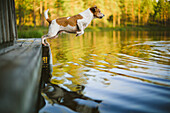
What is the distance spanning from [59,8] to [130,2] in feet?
70.0

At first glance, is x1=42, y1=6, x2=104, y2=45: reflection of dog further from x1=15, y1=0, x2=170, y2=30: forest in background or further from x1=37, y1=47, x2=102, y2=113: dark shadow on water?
x1=15, y1=0, x2=170, y2=30: forest in background

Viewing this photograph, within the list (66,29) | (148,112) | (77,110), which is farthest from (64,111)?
(66,29)

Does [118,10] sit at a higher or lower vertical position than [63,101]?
higher

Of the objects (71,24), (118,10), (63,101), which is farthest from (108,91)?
(118,10)

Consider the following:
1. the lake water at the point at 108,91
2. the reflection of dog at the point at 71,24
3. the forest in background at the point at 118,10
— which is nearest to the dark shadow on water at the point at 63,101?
the lake water at the point at 108,91

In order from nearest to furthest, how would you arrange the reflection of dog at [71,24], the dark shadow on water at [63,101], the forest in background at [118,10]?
the dark shadow on water at [63,101]
the reflection of dog at [71,24]
the forest in background at [118,10]

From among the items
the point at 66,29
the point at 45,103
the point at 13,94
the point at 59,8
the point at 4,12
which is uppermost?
the point at 59,8

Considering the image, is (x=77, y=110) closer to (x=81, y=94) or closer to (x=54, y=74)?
(x=81, y=94)

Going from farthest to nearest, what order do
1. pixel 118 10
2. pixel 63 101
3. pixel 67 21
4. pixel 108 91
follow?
1. pixel 118 10
2. pixel 67 21
3. pixel 108 91
4. pixel 63 101

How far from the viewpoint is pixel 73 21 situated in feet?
19.0

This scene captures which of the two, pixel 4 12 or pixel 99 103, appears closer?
pixel 99 103

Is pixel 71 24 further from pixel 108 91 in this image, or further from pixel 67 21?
pixel 108 91

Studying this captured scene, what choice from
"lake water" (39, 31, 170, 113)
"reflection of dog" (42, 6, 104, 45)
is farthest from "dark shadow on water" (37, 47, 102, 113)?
"reflection of dog" (42, 6, 104, 45)

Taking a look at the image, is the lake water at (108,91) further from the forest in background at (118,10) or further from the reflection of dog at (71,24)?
the forest in background at (118,10)
